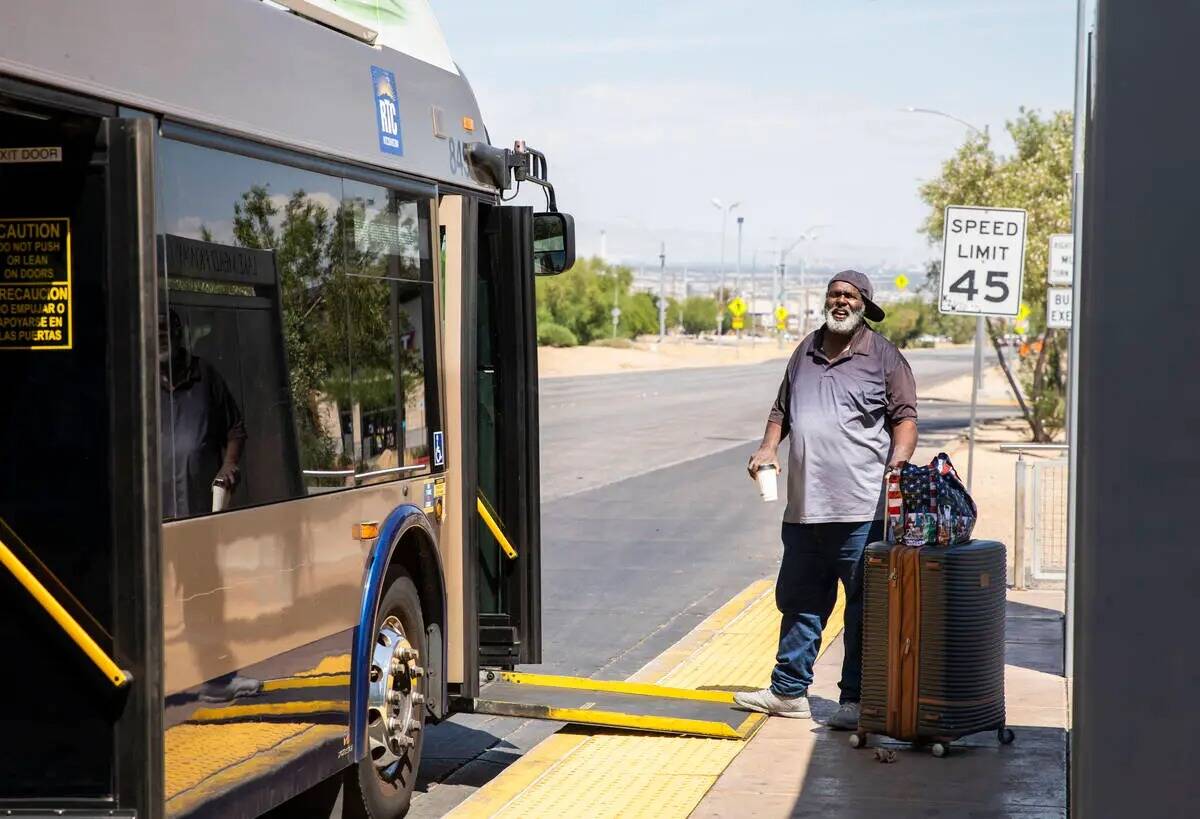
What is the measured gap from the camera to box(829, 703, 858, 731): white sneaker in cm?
810

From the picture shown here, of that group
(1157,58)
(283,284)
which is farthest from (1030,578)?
(1157,58)

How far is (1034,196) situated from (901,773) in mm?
28327

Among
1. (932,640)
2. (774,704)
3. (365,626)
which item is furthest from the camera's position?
(774,704)

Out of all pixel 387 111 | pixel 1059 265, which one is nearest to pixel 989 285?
pixel 1059 265

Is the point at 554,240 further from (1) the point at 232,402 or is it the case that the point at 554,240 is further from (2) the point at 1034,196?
(2) the point at 1034,196

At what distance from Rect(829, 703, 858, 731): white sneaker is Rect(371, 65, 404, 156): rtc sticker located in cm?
334

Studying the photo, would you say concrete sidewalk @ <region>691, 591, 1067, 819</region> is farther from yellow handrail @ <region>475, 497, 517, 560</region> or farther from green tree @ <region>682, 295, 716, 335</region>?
green tree @ <region>682, 295, 716, 335</region>

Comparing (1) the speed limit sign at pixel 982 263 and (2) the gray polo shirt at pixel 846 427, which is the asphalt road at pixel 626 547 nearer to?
(2) the gray polo shirt at pixel 846 427

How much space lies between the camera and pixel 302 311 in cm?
574

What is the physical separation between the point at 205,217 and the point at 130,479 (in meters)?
0.94

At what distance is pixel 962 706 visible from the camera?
7.50 m

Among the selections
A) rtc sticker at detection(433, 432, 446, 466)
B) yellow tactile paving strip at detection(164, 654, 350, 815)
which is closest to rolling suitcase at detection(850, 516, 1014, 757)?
rtc sticker at detection(433, 432, 446, 466)

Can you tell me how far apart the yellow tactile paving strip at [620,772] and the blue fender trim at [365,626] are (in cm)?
65

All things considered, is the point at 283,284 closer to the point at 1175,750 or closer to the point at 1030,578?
the point at 1175,750
